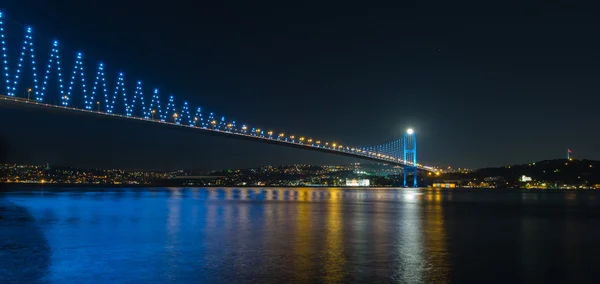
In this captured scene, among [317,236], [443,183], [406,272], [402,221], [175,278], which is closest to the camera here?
[175,278]

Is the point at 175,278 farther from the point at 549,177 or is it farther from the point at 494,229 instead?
the point at 549,177

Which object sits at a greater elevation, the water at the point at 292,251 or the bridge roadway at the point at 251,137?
the bridge roadway at the point at 251,137

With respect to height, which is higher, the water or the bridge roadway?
the bridge roadway

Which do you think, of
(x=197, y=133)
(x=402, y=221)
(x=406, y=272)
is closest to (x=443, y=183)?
(x=197, y=133)

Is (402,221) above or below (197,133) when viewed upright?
below

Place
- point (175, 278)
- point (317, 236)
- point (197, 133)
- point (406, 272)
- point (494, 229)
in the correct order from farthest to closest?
point (197, 133) → point (494, 229) → point (317, 236) → point (406, 272) → point (175, 278)

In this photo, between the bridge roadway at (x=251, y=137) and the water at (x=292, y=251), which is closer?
the water at (x=292, y=251)

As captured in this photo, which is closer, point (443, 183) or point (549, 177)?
point (549, 177)

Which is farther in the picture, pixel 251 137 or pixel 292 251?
pixel 251 137

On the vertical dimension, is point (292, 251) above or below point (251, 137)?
below

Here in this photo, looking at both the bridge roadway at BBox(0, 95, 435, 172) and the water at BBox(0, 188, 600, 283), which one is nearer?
the water at BBox(0, 188, 600, 283)

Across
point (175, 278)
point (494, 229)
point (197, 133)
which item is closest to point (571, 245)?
point (494, 229)

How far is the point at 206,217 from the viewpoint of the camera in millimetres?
19156

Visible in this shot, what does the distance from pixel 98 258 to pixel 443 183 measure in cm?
9513
